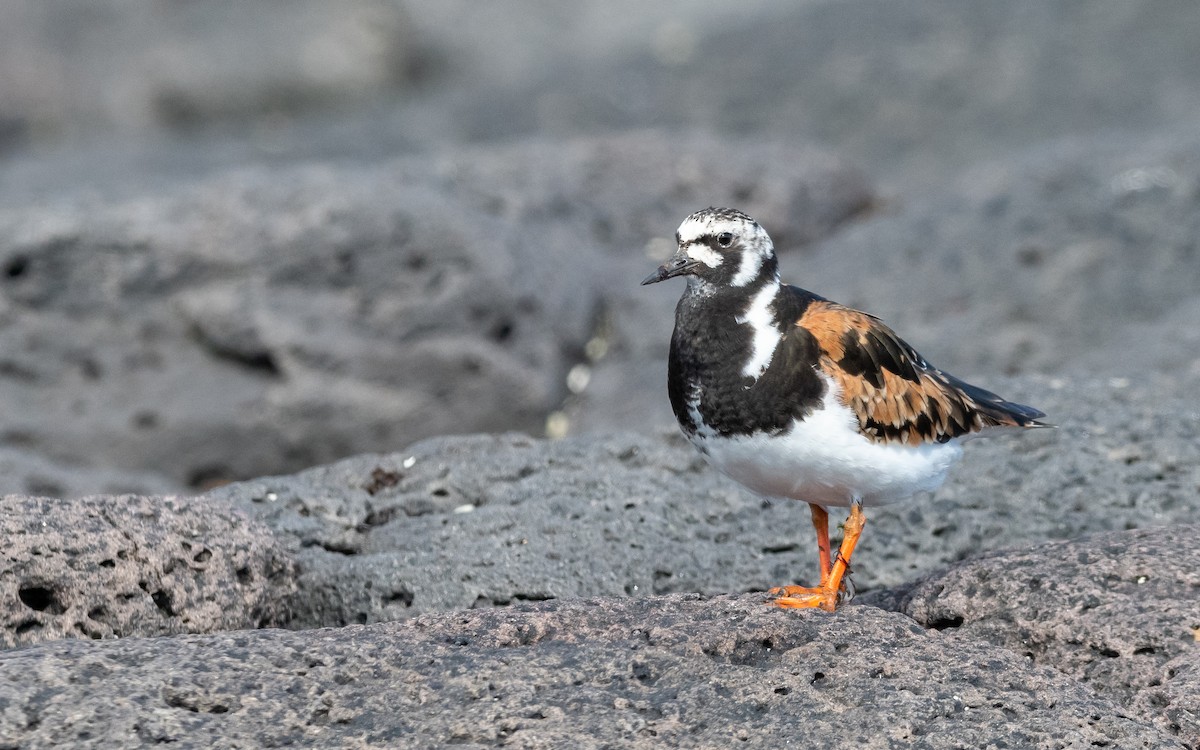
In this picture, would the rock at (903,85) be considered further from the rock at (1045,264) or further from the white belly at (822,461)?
the white belly at (822,461)

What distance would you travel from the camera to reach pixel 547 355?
1140cm

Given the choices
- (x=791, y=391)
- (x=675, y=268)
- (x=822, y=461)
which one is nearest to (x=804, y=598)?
(x=822, y=461)

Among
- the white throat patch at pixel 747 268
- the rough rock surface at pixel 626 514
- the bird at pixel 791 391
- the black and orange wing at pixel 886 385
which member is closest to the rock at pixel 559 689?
the bird at pixel 791 391

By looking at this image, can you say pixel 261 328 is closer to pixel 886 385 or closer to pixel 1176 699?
pixel 886 385

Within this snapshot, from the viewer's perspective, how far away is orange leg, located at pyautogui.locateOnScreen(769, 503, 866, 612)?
5.66 meters

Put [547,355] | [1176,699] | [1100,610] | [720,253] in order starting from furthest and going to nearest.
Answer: [547,355], [720,253], [1100,610], [1176,699]

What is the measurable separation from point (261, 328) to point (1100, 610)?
730cm

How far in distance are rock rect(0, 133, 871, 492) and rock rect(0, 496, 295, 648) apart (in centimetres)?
511

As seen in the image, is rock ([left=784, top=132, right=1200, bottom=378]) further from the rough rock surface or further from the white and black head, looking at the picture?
the white and black head

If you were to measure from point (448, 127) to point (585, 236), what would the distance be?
6262 millimetres

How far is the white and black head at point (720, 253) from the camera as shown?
19.2 feet

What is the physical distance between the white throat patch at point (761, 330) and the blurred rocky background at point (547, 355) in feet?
3.12

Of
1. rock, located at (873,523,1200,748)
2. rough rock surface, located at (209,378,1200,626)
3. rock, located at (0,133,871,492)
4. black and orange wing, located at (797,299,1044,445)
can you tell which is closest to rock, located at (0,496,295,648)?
rough rock surface, located at (209,378,1200,626)

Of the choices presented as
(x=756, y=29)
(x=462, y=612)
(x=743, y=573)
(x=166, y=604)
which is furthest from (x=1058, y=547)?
(x=756, y=29)
